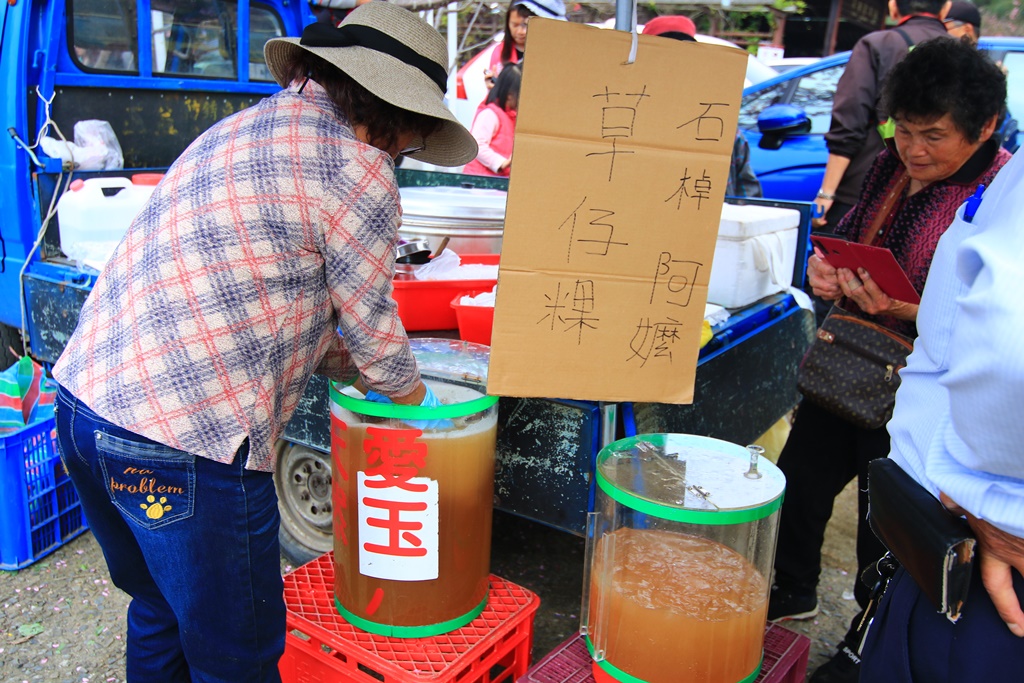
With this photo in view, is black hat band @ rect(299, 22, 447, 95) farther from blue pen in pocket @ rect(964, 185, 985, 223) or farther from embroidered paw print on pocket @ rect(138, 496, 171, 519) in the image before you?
blue pen in pocket @ rect(964, 185, 985, 223)

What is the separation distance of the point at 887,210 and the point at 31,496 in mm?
2915

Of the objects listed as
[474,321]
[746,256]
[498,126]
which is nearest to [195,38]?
[498,126]

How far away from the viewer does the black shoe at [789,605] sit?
8.32 ft

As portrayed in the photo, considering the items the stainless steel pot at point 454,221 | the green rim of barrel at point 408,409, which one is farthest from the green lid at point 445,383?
the stainless steel pot at point 454,221

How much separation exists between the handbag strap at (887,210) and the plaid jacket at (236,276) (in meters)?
1.36

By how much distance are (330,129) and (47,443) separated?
2.01m

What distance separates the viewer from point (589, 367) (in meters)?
1.77

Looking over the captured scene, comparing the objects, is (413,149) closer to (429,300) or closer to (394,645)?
(429,300)

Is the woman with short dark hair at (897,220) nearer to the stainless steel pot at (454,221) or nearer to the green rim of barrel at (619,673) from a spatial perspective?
the green rim of barrel at (619,673)

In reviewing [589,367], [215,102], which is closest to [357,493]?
[589,367]

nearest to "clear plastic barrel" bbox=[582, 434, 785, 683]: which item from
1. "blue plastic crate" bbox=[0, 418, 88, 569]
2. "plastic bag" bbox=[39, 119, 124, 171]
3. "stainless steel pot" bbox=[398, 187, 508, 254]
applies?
"stainless steel pot" bbox=[398, 187, 508, 254]

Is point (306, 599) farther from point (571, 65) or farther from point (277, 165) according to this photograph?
point (571, 65)

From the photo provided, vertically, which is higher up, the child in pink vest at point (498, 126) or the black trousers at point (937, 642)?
the child in pink vest at point (498, 126)

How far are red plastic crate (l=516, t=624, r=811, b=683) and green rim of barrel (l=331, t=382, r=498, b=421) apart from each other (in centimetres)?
61
